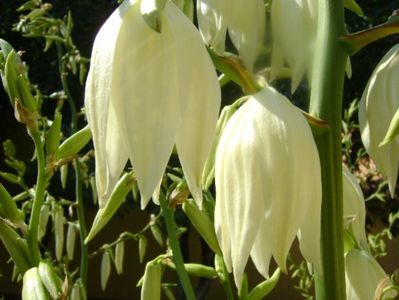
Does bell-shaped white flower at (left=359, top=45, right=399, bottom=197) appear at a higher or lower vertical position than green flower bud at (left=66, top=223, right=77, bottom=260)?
higher

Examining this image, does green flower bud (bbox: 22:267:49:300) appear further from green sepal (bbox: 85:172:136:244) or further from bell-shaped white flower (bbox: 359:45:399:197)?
bell-shaped white flower (bbox: 359:45:399:197)

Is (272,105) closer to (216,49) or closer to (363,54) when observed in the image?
(216,49)

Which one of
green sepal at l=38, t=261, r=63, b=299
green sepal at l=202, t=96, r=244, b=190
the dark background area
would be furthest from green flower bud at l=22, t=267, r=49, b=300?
the dark background area

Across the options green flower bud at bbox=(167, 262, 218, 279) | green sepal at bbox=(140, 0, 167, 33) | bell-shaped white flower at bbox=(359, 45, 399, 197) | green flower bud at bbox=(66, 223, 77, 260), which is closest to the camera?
green sepal at bbox=(140, 0, 167, 33)

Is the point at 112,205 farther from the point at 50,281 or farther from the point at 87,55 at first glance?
the point at 87,55

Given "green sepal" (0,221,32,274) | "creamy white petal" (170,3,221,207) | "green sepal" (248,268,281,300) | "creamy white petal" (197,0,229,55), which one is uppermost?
"creamy white petal" (197,0,229,55)

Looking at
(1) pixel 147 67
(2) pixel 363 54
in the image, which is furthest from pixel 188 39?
(2) pixel 363 54

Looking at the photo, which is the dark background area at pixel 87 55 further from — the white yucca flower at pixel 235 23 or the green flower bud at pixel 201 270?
the white yucca flower at pixel 235 23
